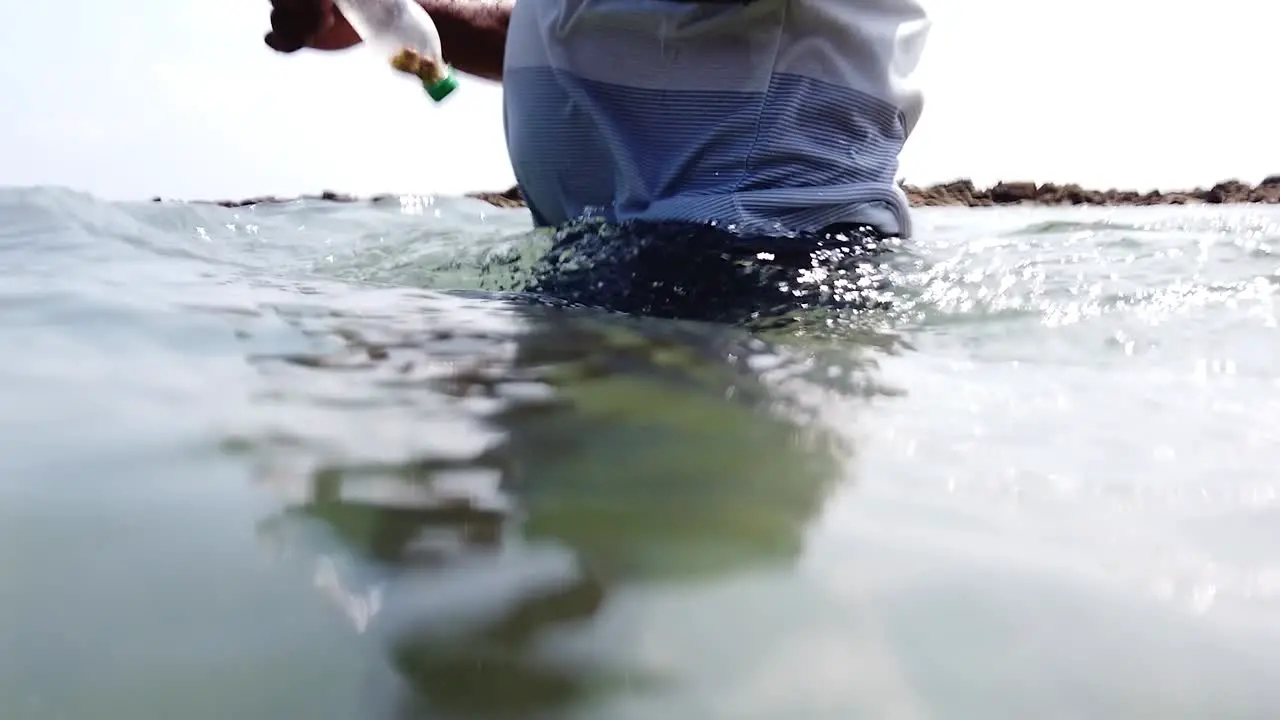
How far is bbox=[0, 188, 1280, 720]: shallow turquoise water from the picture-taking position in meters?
0.58

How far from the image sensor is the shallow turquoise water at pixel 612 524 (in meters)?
0.58

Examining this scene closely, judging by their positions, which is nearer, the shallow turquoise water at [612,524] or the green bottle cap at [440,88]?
the shallow turquoise water at [612,524]

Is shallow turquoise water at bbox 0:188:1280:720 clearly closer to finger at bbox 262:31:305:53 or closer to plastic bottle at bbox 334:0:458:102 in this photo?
plastic bottle at bbox 334:0:458:102

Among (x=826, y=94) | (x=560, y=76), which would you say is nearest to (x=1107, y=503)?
(x=826, y=94)

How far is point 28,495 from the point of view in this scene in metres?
0.84

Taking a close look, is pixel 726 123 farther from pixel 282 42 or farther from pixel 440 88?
pixel 282 42

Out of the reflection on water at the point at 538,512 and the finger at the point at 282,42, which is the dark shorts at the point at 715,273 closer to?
the reflection on water at the point at 538,512

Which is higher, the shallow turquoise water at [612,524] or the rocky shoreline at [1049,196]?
the shallow turquoise water at [612,524]

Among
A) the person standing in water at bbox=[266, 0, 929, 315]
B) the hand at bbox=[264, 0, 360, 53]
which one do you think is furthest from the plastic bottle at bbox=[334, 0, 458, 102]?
the person standing in water at bbox=[266, 0, 929, 315]

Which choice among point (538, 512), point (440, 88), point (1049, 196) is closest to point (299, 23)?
point (440, 88)

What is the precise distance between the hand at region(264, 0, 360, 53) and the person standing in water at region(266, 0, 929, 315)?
0.88 metres

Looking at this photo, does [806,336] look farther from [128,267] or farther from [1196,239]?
[1196,239]

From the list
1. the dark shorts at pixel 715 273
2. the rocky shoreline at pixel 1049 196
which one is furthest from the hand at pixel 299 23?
the rocky shoreline at pixel 1049 196

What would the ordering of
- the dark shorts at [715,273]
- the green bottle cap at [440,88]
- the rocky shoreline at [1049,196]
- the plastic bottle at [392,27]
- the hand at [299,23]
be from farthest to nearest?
the rocky shoreline at [1049,196] → the hand at [299,23] → the plastic bottle at [392,27] → the green bottle cap at [440,88] → the dark shorts at [715,273]
